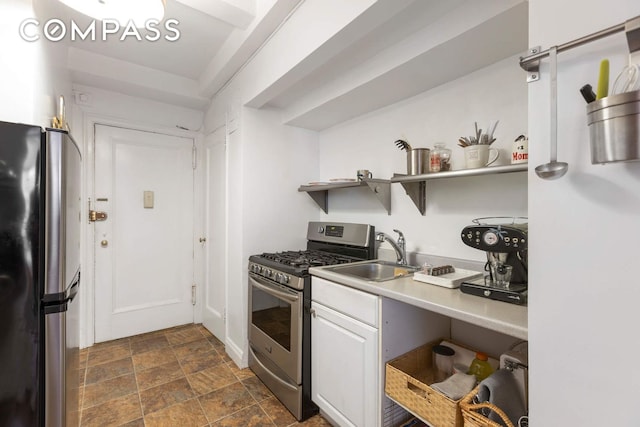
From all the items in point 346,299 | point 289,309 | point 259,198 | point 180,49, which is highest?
point 180,49

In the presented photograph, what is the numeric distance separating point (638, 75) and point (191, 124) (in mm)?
3388

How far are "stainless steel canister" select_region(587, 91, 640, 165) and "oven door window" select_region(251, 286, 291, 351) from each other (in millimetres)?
1639

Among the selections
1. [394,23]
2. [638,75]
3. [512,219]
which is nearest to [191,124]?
[394,23]

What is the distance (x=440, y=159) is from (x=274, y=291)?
1.34m

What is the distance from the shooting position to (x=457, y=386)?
1.28 m

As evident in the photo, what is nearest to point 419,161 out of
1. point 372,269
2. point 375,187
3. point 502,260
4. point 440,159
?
point 440,159

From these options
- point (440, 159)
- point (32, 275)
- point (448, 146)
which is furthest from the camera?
point (448, 146)

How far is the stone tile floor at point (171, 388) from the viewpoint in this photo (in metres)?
1.75

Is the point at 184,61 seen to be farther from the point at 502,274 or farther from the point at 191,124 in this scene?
the point at 502,274

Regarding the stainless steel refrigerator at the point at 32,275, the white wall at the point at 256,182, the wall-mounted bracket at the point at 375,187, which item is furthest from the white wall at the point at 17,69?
the wall-mounted bracket at the point at 375,187

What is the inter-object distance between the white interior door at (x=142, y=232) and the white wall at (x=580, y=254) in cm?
314

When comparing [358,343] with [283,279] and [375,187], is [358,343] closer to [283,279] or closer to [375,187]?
[283,279]

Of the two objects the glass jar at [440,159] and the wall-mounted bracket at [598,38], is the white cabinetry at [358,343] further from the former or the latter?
the wall-mounted bracket at [598,38]

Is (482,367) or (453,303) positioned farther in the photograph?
(482,367)
